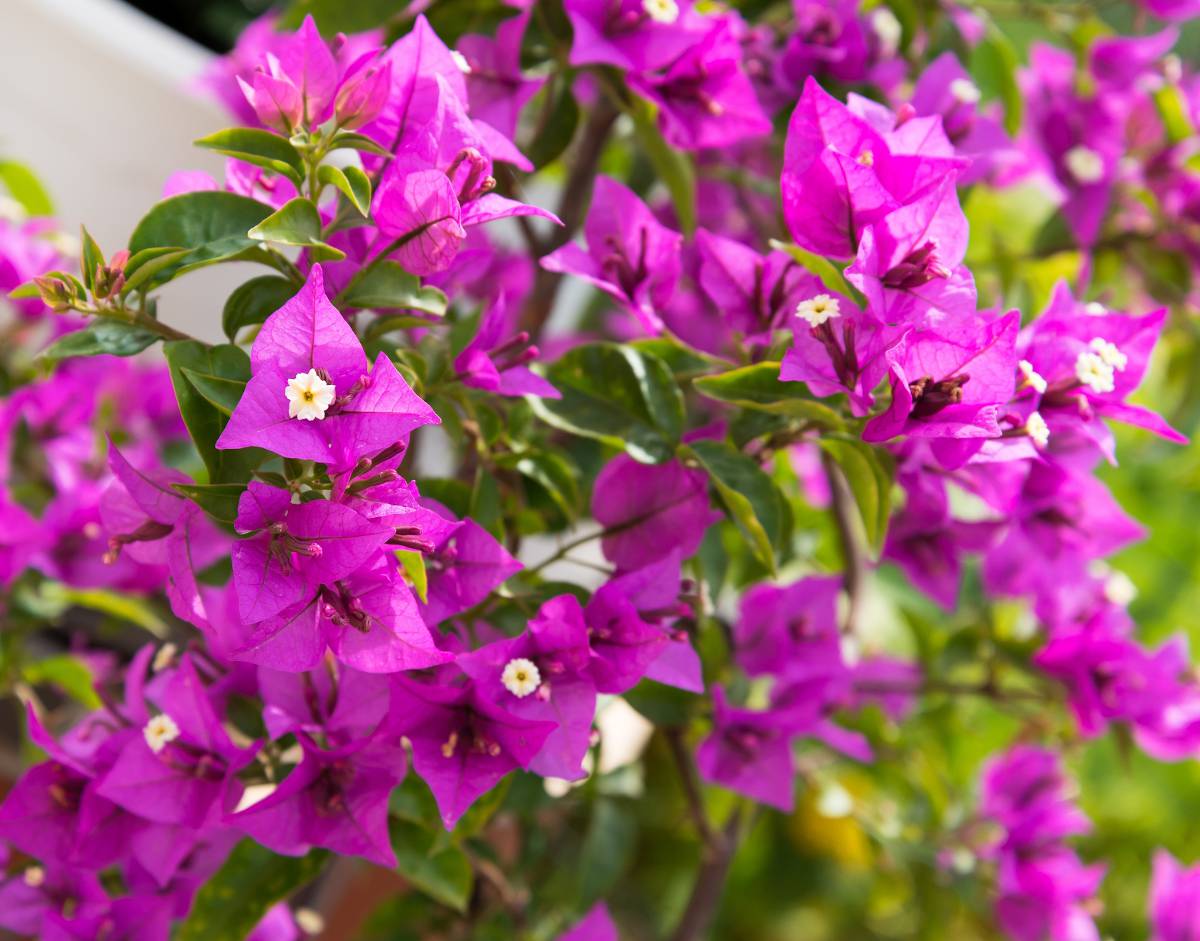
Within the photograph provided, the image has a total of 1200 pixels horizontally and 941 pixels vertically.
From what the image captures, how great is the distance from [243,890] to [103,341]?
315 millimetres

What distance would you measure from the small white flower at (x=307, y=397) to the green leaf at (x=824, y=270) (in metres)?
0.23

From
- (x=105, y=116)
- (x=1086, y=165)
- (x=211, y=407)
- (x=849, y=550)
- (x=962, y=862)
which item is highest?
(x=211, y=407)

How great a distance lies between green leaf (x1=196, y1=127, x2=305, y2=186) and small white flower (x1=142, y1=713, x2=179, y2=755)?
0.96 ft

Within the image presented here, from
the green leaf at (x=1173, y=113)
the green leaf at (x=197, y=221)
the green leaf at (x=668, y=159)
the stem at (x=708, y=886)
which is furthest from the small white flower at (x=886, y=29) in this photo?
the stem at (x=708, y=886)

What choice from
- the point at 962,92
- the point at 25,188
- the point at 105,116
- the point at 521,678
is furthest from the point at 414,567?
the point at 105,116

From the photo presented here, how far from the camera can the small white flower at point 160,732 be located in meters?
0.62

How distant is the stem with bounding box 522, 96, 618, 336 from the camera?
0.93 m


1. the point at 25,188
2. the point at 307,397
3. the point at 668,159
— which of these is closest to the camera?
the point at 307,397

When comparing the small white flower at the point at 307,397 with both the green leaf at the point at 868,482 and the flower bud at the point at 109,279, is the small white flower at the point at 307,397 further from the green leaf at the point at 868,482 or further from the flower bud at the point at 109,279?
the green leaf at the point at 868,482

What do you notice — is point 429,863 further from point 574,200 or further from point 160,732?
point 574,200

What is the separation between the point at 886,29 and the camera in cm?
85

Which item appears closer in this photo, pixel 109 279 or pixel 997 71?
pixel 109 279

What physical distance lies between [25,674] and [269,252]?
499 millimetres

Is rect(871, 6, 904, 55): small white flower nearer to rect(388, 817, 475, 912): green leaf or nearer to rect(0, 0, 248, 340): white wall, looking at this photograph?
rect(388, 817, 475, 912): green leaf
